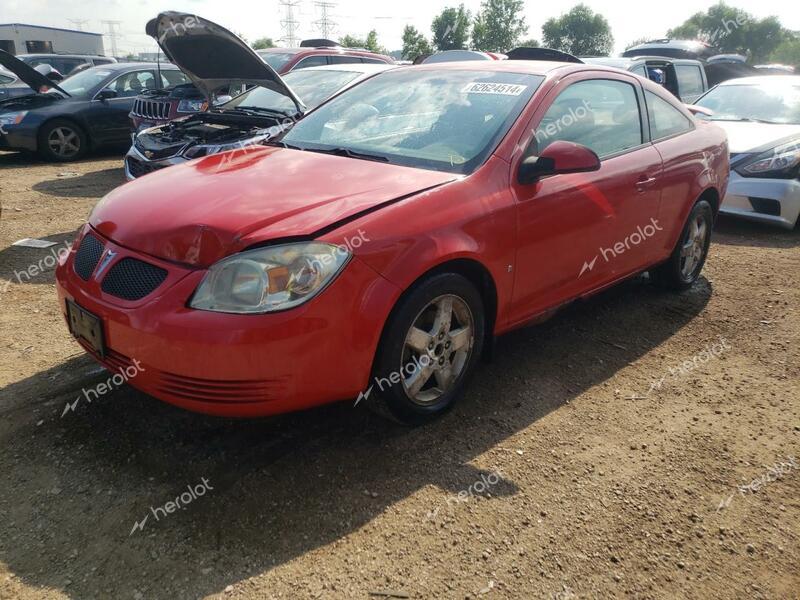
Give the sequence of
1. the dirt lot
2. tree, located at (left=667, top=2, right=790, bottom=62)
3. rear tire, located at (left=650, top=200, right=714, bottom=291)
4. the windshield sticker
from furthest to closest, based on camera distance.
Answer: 1. tree, located at (left=667, top=2, right=790, bottom=62)
2. rear tire, located at (left=650, top=200, right=714, bottom=291)
3. the windshield sticker
4. the dirt lot

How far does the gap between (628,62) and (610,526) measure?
9364mm

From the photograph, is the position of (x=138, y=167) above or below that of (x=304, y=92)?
below

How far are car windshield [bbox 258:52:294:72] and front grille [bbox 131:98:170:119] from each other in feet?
5.64

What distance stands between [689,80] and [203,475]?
1080 centimetres

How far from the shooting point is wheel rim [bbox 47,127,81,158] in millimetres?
9745

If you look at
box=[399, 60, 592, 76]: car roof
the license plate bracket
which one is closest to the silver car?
box=[399, 60, 592, 76]: car roof

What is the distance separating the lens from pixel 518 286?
309 centimetres

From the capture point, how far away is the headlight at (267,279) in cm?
227

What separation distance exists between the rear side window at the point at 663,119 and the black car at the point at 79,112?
27.5ft

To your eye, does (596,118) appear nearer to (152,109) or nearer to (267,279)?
(267,279)

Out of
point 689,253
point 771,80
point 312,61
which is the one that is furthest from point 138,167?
point 771,80

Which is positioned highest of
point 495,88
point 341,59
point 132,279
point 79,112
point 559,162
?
point 341,59

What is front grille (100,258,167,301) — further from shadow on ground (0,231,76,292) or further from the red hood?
shadow on ground (0,231,76,292)

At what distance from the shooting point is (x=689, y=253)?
4.64 m
